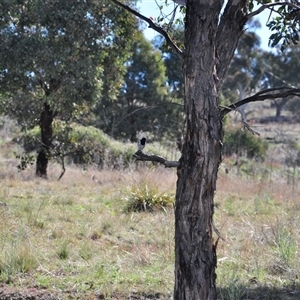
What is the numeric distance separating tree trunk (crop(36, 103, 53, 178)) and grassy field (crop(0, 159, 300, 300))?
311 centimetres

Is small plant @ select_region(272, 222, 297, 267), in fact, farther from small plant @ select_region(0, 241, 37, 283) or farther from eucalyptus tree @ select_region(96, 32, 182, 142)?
eucalyptus tree @ select_region(96, 32, 182, 142)

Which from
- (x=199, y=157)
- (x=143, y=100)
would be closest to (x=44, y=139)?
(x=199, y=157)

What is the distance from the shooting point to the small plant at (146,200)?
26.6 ft

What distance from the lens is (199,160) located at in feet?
9.06

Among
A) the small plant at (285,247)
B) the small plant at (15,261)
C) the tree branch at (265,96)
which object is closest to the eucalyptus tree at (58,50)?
the small plant at (15,261)

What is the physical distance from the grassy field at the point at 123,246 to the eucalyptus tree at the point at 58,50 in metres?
2.73

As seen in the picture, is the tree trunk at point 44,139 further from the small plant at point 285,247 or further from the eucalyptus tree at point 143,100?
the eucalyptus tree at point 143,100

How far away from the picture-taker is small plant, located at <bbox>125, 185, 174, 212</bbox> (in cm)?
810

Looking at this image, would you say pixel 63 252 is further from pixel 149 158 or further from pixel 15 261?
pixel 149 158

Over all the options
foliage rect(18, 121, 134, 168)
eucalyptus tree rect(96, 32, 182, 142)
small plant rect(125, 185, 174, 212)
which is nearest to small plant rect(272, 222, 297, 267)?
small plant rect(125, 185, 174, 212)

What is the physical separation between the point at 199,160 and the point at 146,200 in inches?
214

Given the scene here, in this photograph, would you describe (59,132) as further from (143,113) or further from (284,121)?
(284,121)

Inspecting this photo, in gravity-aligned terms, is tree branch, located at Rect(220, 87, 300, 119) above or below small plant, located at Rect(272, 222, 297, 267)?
above

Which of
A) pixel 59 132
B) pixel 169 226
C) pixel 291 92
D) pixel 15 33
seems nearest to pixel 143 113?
pixel 59 132
